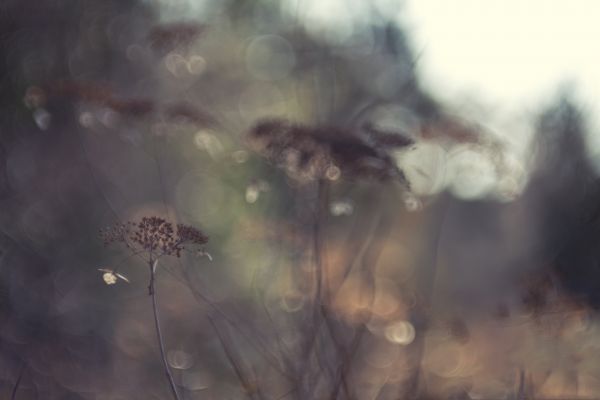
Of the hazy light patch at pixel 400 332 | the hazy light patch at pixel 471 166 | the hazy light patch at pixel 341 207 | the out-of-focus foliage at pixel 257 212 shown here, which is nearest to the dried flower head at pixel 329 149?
the out-of-focus foliage at pixel 257 212

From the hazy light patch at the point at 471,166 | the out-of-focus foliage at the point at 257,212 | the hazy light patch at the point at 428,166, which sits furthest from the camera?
the hazy light patch at the point at 428,166

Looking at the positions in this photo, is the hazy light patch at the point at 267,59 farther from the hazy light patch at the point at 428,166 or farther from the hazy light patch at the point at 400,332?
the hazy light patch at the point at 428,166

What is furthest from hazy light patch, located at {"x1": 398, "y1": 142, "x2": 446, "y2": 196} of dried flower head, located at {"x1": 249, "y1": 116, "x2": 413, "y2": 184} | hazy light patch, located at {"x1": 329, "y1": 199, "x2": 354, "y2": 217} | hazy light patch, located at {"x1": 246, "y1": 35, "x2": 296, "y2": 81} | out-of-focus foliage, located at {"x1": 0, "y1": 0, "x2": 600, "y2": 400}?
hazy light patch, located at {"x1": 246, "y1": 35, "x2": 296, "y2": 81}

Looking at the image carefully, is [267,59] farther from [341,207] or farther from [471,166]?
[341,207]

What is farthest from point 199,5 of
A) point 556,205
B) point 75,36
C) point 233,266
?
point 556,205

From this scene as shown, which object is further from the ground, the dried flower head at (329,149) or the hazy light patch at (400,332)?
the hazy light patch at (400,332)

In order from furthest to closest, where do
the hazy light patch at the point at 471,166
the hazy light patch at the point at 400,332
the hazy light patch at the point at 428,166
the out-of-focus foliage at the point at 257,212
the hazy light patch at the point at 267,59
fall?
the hazy light patch at the point at 267,59, the hazy light patch at the point at 400,332, the hazy light patch at the point at 428,166, the hazy light patch at the point at 471,166, the out-of-focus foliage at the point at 257,212

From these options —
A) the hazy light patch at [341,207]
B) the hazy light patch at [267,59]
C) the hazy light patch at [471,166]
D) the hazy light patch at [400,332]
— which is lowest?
the hazy light patch at [341,207]

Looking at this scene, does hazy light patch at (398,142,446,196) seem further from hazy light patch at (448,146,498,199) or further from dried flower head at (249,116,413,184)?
dried flower head at (249,116,413,184)
